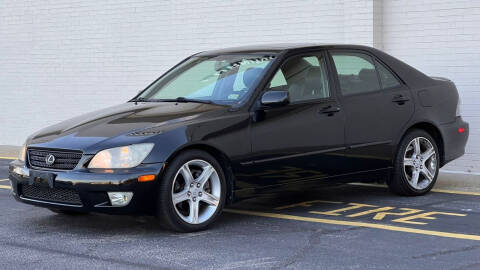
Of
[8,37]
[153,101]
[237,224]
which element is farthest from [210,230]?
[8,37]

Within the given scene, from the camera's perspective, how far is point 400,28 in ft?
37.3

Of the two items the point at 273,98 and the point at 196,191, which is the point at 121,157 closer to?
the point at 196,191

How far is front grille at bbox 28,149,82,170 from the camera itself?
6.85 metres

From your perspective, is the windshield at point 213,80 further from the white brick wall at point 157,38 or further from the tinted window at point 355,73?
the white brick wall at point 157,38

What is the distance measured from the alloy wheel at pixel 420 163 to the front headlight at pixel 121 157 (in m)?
3.01

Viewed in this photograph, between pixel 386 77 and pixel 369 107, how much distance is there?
516mm

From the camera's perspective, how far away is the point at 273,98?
738 centimetres

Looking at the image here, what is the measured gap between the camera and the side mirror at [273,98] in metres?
7.37

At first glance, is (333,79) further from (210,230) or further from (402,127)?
(210,230)

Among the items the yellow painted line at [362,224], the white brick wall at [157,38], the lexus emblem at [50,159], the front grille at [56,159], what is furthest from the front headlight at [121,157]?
the white brick wall at [157,38]

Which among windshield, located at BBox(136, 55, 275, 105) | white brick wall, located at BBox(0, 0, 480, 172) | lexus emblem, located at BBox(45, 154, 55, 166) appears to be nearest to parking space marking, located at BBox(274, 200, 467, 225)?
windshield, located at BBox(136, 55, 275, 105)

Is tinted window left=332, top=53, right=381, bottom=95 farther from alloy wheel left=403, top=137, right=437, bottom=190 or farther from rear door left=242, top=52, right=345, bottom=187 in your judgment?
alloy wheel left=403, top=137, right=437, bottom=190

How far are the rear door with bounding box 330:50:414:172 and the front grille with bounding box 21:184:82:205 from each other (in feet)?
8.62

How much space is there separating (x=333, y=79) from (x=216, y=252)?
2.48 m
